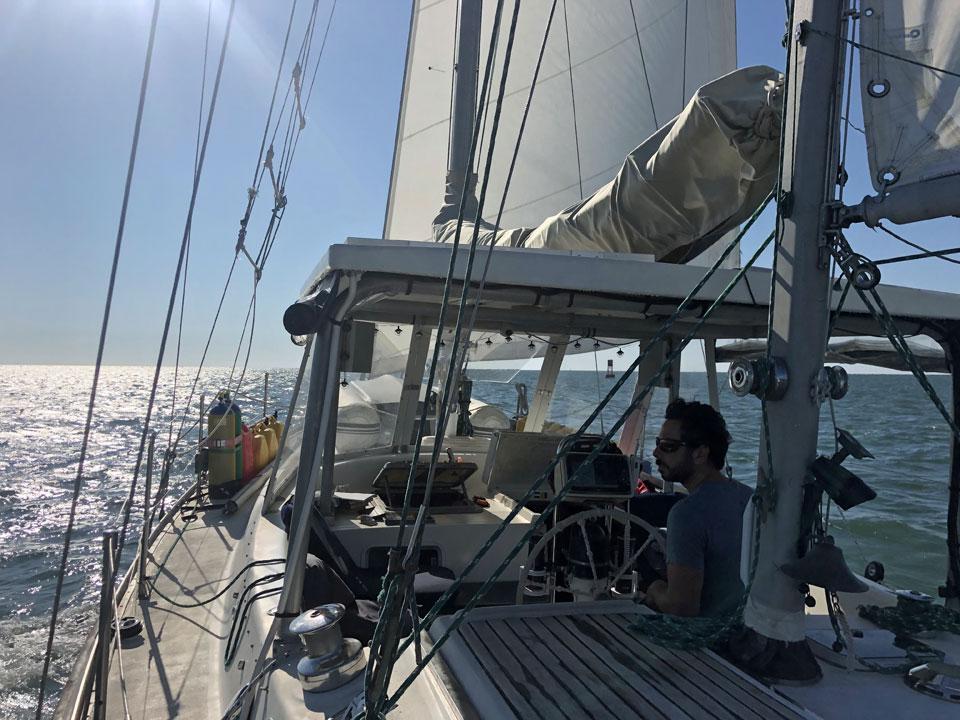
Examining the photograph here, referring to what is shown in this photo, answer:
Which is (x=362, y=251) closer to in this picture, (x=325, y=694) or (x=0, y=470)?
(x=325, y=694)

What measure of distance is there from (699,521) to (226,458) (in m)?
6.03

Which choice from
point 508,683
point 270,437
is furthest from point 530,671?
point 270,437

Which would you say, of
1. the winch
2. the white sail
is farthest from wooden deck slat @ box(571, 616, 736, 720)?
the white sail

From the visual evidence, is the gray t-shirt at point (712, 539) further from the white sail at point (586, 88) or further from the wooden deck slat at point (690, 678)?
the white sail at point (586, 88)

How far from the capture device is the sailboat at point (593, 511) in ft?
5.82

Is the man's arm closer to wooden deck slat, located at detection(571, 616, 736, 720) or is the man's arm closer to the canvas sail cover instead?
wooden deck slat, located at detection(571, 616, 736, 720)

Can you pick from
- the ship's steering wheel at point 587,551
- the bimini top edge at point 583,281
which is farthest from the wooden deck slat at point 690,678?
the bimini top edge at point 583,281

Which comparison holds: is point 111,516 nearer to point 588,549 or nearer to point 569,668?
point 588,549

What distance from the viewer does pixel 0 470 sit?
60.8 feet

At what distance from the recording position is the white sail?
829 cm

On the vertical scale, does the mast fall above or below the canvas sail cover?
below

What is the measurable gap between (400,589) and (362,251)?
1.35 metres

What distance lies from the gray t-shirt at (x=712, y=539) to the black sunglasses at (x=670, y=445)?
15 cm

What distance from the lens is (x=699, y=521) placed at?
2.18 m
